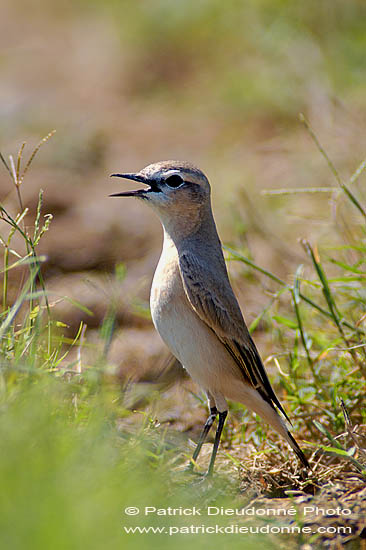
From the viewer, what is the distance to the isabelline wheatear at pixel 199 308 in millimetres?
4062

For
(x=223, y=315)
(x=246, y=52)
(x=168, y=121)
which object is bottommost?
(x=168, y=121)

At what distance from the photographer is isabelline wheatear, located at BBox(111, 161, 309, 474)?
13.3 feet

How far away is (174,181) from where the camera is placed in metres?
4.30

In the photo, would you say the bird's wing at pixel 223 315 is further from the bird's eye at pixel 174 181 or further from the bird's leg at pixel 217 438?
the bird's eye at pixel 174 181

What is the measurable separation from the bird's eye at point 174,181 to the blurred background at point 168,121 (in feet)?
3.47

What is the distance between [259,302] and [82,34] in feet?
26.6

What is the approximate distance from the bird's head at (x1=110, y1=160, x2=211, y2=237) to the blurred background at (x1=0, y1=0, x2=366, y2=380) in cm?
93

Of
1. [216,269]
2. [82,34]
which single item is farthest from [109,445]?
[82,34]

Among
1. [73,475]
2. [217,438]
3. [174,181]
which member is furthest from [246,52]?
[73,475]

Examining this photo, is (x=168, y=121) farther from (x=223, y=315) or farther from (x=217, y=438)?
(x=217, y=438)

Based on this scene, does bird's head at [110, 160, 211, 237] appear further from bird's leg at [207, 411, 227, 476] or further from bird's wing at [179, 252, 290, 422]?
bird's leg at [207, 411, 227, 476]

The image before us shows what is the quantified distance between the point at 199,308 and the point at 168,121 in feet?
20.7

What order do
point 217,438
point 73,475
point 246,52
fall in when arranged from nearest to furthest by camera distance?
point 73,475, point 217,438, point 246,52

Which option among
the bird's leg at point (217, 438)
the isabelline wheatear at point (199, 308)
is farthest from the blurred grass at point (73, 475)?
the isabelline wheatear at point (199, 308)
